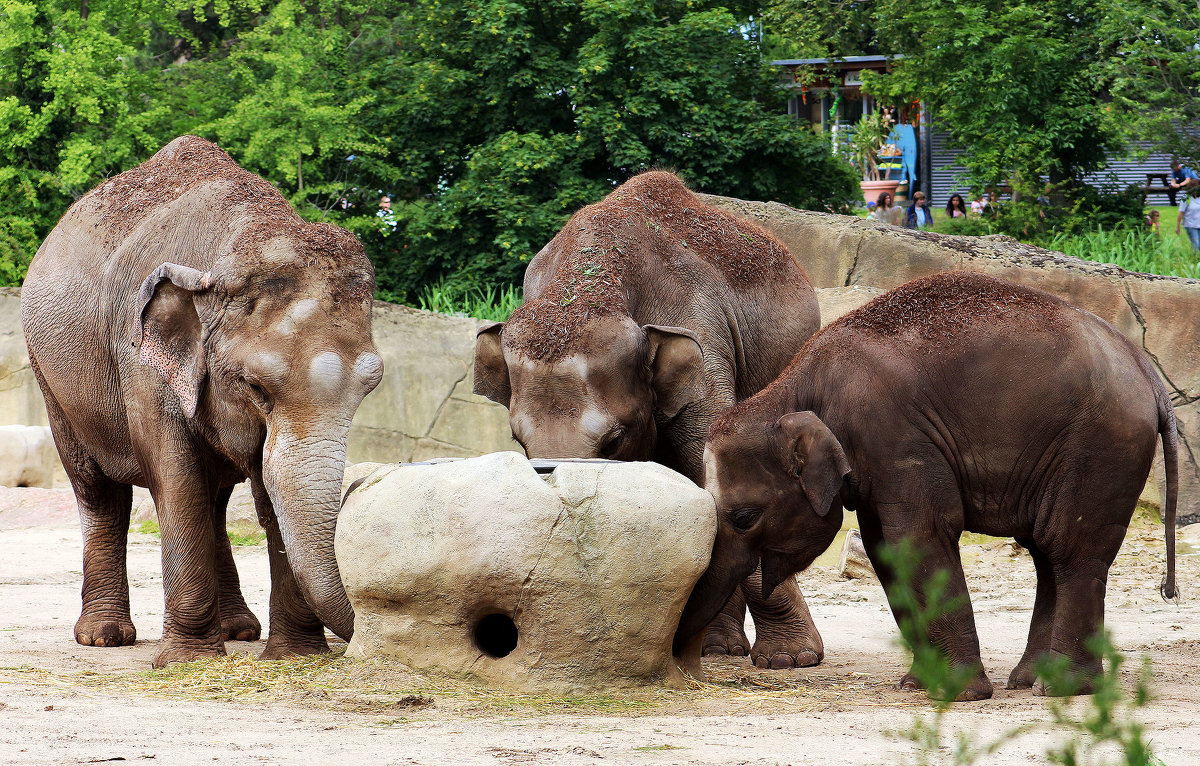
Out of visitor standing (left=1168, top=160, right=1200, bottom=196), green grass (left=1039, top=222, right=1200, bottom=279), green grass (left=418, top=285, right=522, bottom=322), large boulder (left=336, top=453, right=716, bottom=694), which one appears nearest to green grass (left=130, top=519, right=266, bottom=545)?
green grass (left=418, top=285, right=522, bottom=322)

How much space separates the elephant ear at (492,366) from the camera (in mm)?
6902

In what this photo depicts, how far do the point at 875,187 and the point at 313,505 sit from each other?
22.4m

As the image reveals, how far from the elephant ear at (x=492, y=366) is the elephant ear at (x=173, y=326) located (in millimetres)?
1442

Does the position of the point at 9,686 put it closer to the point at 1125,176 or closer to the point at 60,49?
the point at 60,49

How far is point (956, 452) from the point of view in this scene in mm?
5371

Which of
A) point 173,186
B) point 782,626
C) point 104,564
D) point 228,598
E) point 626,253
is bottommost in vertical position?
point 228,598

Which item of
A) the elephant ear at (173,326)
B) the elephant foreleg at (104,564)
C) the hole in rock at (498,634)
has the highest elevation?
the elephant ear at (173,326)

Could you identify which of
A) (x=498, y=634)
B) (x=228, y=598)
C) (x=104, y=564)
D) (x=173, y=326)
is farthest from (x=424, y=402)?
(x=498, y=634)

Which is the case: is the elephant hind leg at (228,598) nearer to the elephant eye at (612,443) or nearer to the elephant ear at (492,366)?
the elephant ear at (492,366)

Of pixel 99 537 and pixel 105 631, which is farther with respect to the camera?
pixel 99 537

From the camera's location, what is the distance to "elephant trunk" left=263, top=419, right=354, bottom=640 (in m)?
5.37

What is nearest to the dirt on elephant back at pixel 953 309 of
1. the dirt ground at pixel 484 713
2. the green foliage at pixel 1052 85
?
the dirt ground at pixel 484 713

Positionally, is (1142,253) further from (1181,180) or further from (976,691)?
(976,691)

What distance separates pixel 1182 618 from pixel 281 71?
12.6 meters
